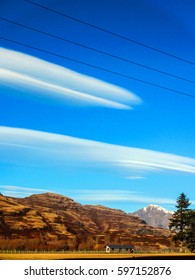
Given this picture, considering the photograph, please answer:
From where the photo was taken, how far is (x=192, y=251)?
424ft

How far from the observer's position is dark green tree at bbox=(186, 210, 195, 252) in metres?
127

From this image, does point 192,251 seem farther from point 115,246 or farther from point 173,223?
point 115,246

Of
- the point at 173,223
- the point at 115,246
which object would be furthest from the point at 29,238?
the point at 173,223

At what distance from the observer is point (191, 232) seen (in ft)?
431

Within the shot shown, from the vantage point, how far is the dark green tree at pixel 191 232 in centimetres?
12738

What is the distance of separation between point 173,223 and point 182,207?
275 inches
